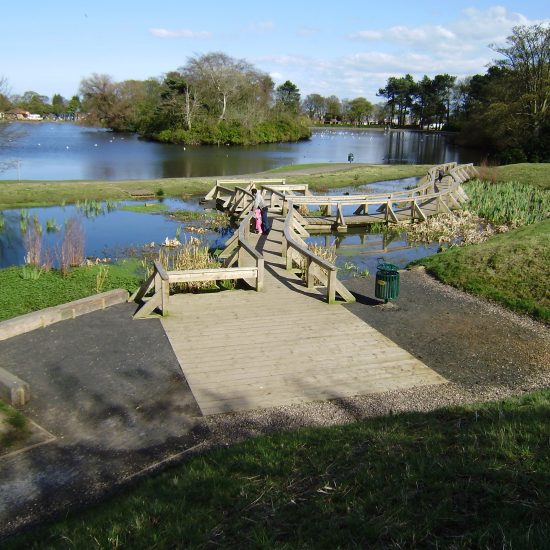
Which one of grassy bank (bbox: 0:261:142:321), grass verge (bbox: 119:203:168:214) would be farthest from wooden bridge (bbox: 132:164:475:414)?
grass verge (bbox: 119:203:168:214)

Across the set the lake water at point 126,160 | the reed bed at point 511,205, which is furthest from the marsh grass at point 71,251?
the lake water at point 126,160

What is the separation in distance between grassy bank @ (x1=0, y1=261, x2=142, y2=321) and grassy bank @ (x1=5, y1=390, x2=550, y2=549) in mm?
6520

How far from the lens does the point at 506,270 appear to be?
517 inches

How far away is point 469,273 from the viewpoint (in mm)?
13469

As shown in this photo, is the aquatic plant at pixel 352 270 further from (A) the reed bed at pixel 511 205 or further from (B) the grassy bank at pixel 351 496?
(B) the grassy bank at pixel 351 496

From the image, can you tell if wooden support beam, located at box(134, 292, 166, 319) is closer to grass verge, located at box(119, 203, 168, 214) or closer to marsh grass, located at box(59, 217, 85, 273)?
marsh grass, located at box(59, 217, 85, 273)

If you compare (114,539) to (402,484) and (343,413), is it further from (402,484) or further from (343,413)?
(343,413)

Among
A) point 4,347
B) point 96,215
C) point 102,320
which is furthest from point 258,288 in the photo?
point 96,215

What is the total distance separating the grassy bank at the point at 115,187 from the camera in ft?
87.0

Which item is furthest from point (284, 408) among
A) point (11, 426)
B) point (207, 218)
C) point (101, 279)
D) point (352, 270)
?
point (207, 218)

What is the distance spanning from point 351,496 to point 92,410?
3885mm

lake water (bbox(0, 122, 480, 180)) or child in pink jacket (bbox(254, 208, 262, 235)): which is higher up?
lake water (bbox(0, 122, 480, 180))

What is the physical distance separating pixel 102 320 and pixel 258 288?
11.4 ft

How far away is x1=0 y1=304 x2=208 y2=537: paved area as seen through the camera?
17.4 feet
